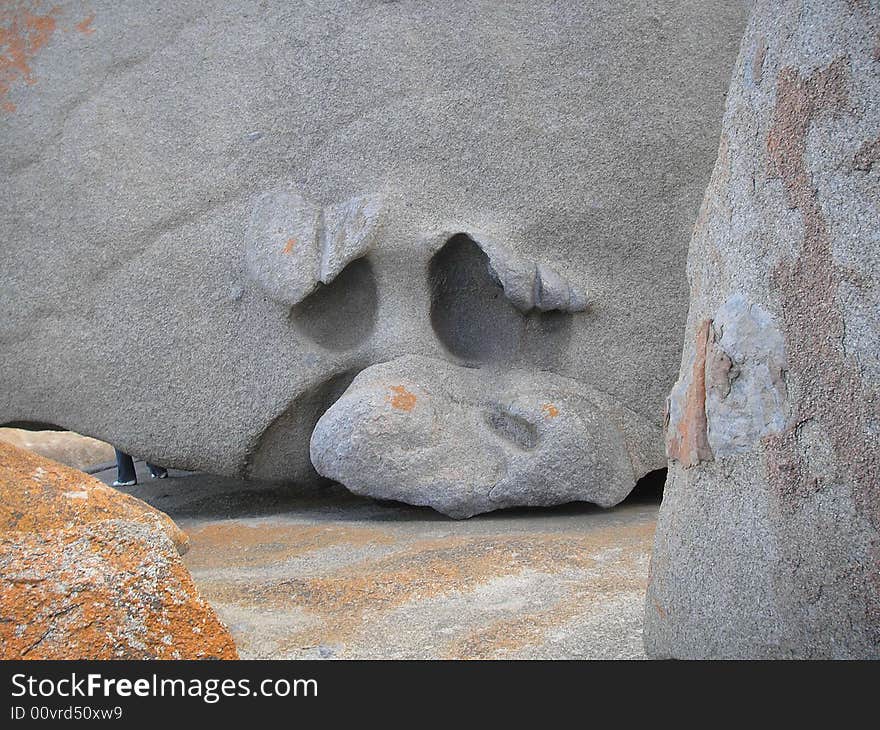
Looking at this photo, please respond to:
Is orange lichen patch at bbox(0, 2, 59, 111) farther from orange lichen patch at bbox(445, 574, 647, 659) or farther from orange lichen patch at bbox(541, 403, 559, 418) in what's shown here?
orange lichen patch at bbox(445, 574, 647, 659)

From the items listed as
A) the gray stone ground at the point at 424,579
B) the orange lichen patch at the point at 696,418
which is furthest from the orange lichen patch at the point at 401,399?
the orange lichen patch at the point at 696,418

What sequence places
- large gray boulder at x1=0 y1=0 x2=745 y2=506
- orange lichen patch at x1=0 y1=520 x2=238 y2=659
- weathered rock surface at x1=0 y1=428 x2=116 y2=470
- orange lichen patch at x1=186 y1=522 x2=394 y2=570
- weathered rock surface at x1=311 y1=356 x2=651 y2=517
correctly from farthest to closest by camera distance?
1. weathered rock surface at x1=0 y1=428 x2=116 y2=470
2. large gray boulder at x1=0 y1=0 x2=745 y2=506
3. weathered rock surface at x1=311 y1=356 x2=651 y2=517
4. orange lichen patch at x1=186 y1=522 x2=394 y2=570
5. orange lichen patch at x1=0 y1=520 x2=238 y2=659

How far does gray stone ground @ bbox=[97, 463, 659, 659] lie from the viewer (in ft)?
4.69

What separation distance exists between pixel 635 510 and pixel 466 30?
1531 mm

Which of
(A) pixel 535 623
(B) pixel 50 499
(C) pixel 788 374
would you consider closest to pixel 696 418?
(C) pixel 788 374

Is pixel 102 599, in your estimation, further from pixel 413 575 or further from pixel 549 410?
pixel 549 410

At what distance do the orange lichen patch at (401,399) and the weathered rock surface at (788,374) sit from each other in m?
1.26

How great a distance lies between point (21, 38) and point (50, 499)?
210 centimetres

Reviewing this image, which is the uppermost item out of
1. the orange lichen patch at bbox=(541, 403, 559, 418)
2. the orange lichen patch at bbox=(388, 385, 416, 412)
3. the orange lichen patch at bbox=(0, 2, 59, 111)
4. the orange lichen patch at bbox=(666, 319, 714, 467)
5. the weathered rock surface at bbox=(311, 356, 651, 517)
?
the orange lichen patch at bbox=(0, 2, 59, 111)

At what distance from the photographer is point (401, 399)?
242 centimetres

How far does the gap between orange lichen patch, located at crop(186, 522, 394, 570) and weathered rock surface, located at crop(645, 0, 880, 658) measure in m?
1.13

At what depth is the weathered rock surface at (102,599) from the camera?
3.65ft

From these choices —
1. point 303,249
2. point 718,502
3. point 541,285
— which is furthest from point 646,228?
point 718,502

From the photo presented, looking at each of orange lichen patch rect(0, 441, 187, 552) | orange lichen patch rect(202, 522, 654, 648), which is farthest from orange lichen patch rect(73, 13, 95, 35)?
orange lichen patch rect(202, 522, 654, 648)
